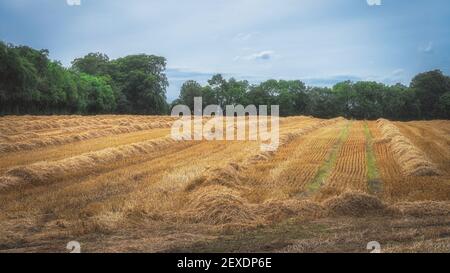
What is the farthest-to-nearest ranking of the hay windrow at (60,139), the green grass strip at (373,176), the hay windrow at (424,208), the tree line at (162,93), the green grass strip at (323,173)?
the tree line at (162,93) → the hay windrow at (60,139) → the green grass strip at (323,173) → the green grass strip at (373,176) → the hay windrow at (424,208)

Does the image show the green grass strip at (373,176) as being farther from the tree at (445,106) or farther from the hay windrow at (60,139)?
the tree at (445,106)

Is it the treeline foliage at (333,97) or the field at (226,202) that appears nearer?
the field at (226,202)

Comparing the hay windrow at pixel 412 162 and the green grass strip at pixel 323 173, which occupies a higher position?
the hay windrow at pixel 412 162

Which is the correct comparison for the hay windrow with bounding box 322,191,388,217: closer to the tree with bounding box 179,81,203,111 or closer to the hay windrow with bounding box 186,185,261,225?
the hay windrow with bounding box 186,185,261,225

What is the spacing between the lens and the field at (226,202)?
8930 millimetres

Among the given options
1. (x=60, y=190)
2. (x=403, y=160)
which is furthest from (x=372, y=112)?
(x=60, y=190)

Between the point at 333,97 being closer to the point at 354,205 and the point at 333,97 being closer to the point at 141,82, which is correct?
the point at 141,82

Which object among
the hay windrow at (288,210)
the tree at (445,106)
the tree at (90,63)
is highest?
the tree at (90,63)

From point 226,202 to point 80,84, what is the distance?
64.1m

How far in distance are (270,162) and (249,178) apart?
3708mm

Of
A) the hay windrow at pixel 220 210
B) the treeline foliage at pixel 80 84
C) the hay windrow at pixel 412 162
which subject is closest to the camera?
the hay windrow at pixel 220 210

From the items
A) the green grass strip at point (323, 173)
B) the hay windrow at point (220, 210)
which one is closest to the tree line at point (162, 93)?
the green grass strip at point (323, 173)

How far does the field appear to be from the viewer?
8930 millimetres

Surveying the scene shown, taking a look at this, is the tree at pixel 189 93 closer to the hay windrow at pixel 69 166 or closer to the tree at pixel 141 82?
the tree at pixel 141 82
